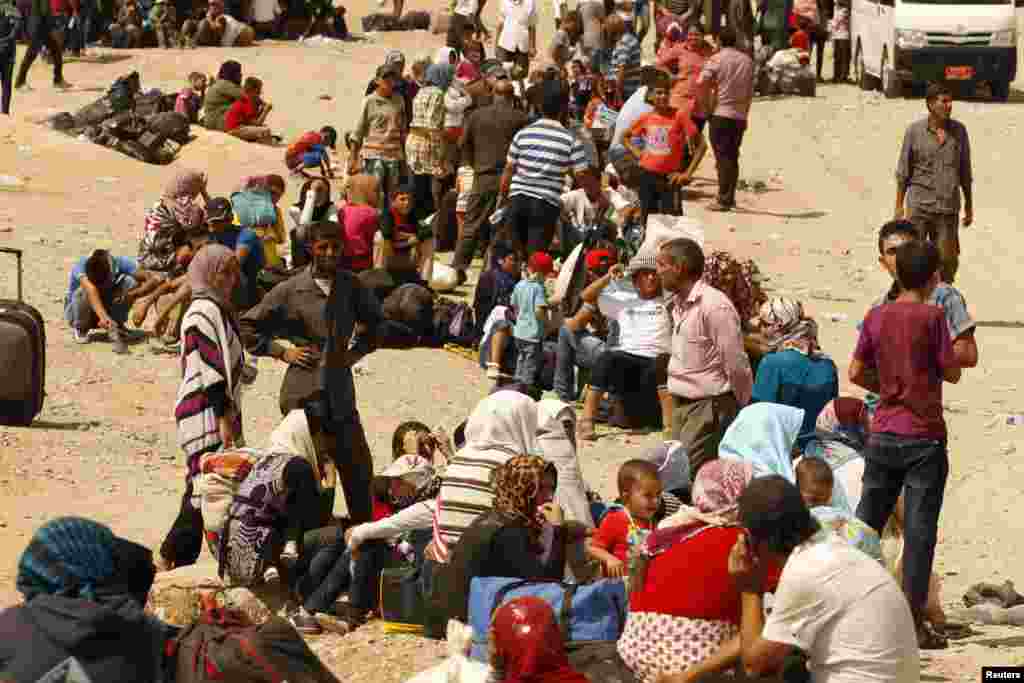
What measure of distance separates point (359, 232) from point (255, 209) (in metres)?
1.30

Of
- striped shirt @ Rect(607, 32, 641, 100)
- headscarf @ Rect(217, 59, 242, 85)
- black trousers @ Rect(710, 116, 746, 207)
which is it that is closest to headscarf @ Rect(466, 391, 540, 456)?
black trousers @ Rect(710, 116, 746, 207)

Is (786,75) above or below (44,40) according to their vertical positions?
below

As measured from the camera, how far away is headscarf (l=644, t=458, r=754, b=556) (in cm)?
679

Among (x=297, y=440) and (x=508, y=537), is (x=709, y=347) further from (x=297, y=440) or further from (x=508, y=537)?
(x=508, y=537)

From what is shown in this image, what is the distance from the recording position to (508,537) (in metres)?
7.79

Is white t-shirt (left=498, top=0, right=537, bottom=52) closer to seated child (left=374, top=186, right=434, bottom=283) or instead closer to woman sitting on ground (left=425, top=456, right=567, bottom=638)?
seated child (left=374, top=186, right=434, bottom=283)

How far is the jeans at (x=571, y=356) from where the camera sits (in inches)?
522

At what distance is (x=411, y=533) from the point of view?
28.6 feet

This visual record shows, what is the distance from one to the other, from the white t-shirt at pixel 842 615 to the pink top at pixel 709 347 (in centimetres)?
324

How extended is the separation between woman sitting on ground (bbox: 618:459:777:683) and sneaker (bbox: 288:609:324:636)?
1999 millimetres

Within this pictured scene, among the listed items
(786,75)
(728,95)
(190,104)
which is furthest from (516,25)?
(728,95)

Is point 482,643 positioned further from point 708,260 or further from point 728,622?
point 708,260

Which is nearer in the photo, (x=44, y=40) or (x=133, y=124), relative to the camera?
(x=133, y=124)

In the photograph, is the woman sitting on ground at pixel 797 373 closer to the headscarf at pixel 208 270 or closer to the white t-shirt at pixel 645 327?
the headscarf at pixel 208 270
